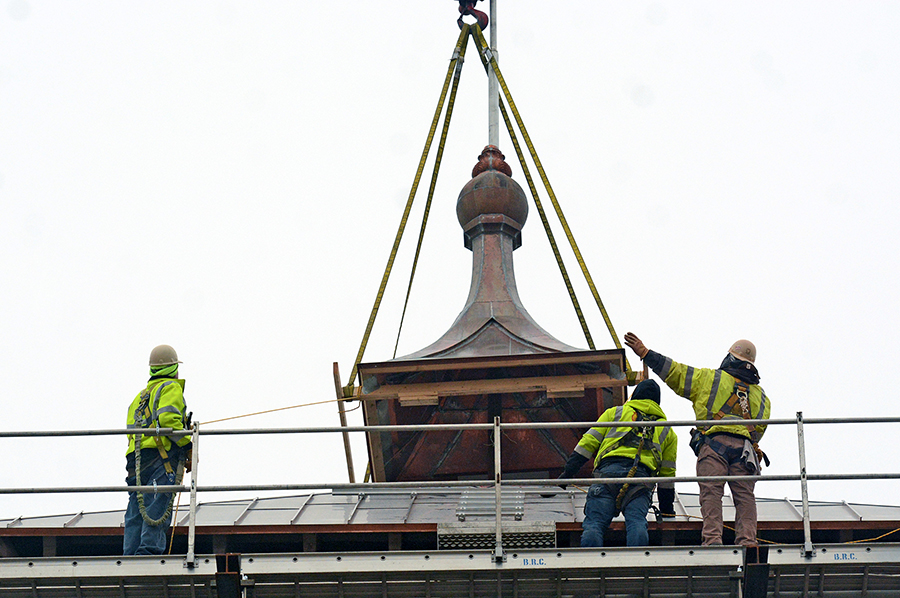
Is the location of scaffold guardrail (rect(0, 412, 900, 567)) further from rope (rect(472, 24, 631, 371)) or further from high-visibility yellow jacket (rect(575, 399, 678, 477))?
rope (rect(472, 24, 631, 371))

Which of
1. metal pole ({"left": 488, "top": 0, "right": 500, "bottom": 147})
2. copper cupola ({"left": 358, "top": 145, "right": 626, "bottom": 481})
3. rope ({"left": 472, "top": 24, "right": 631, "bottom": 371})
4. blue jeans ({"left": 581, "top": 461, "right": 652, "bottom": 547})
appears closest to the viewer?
blue jeans ({"left": 581, "top": 461, "right": 652, "bottom": 547})

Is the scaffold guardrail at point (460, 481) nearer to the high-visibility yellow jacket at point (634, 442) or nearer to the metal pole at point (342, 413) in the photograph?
the high-visibility yellow jacket at point (634, 442)

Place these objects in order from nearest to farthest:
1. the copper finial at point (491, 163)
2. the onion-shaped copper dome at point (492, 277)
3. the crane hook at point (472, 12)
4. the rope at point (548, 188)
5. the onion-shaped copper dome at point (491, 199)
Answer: the onion-shaped copper dome at point (492, 277) → the rope at point (548, 188) → the onion-shaped copper dome at point (491, 199) → the copper finial at point (491, 163) → the crane hook at point (472, 12)

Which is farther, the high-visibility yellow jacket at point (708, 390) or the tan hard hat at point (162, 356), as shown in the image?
the tan hard hat at point (162, 356)

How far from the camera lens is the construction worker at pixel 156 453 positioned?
1084 centimetres

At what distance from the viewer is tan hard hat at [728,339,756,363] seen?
1145 centimetres

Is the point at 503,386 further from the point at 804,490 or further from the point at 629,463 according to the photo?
the point at 804,490

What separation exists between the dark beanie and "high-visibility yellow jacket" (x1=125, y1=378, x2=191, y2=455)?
432 centimetres

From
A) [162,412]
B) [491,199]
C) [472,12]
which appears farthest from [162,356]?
[472,12]

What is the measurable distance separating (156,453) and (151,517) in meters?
0.66

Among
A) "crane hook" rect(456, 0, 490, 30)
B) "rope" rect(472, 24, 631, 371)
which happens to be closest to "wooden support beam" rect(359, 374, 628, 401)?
"rope" rect(472, 24, 631, 371)

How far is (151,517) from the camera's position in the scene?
10812 millimetres

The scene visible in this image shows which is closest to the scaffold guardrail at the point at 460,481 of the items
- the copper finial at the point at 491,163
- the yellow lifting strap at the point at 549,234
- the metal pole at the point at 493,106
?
the yellow lifting strap at the point at 549,234

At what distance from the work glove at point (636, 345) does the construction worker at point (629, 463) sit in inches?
22.9
